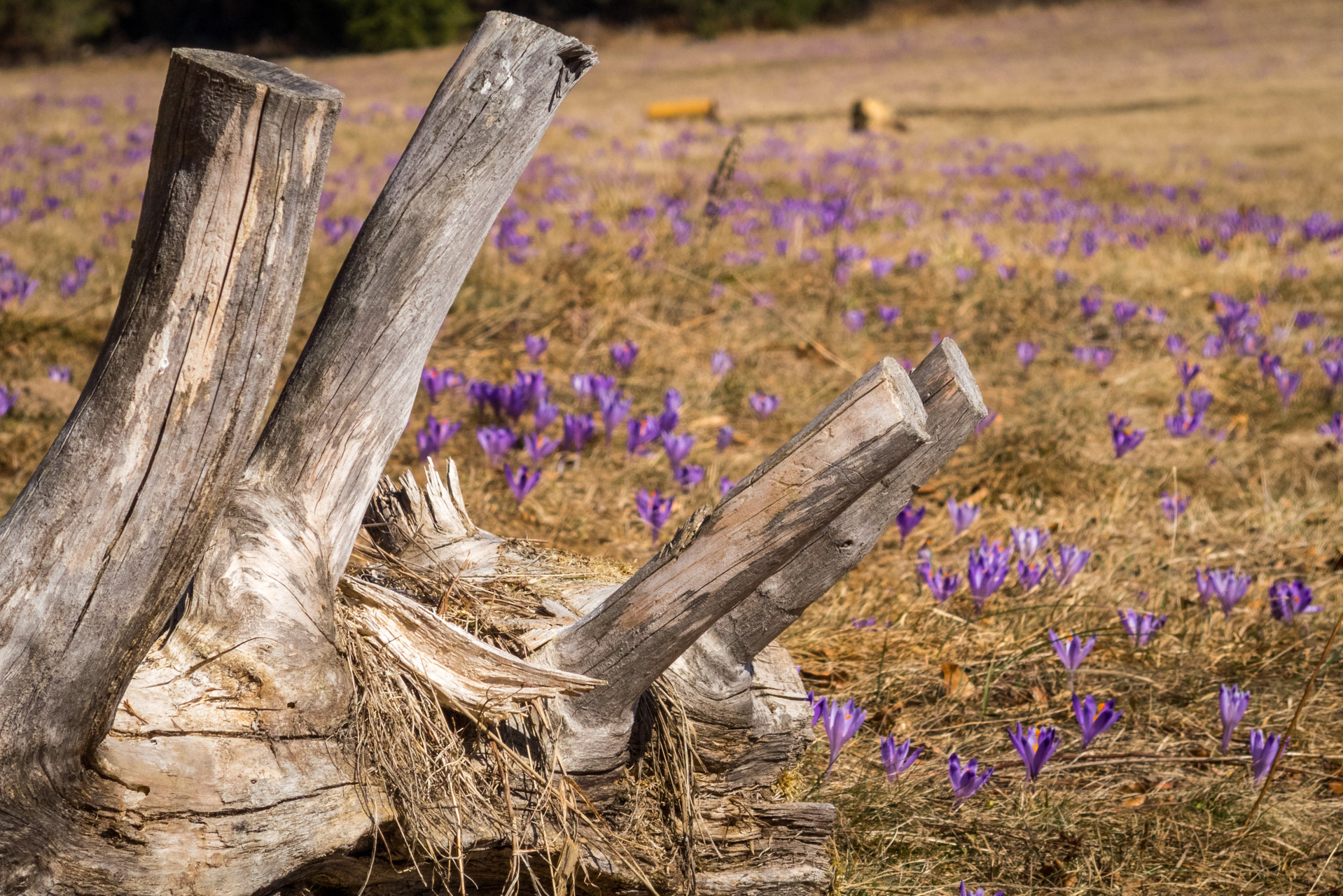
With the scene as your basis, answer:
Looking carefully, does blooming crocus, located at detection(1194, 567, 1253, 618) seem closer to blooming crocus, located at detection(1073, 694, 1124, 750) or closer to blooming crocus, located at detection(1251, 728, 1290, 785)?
blooming crocus, located at detection(1251, 728, 1290, 785)

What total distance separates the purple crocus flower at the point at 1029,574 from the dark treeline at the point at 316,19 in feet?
104

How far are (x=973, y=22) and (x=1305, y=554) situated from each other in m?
42.6

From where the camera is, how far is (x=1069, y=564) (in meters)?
2.75

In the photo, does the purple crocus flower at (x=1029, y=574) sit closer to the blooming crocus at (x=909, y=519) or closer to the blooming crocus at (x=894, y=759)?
the blooming crocus at (x=909, y=519)

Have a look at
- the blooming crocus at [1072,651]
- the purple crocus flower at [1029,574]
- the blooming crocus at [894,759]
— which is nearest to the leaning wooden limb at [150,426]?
the blooming crocus at [894,759]

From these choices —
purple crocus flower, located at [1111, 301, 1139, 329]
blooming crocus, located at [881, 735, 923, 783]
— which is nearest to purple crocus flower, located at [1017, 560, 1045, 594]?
blooming crocus, located at [881, 735, 923, 783]

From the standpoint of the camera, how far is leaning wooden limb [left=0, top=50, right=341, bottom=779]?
1189mm

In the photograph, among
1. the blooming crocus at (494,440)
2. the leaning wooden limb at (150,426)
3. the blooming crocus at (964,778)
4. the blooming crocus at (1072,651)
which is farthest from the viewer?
the blooming crocus at (494,440)

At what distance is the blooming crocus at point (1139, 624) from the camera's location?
2.51m

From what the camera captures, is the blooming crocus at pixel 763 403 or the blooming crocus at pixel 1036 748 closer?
the blooming crocus at pixel 1036 748

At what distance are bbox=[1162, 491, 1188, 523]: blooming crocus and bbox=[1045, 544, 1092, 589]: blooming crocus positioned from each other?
2.08 ft

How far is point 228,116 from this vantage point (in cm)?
115

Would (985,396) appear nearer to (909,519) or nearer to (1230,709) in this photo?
(909,519)

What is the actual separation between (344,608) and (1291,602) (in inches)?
99.3
